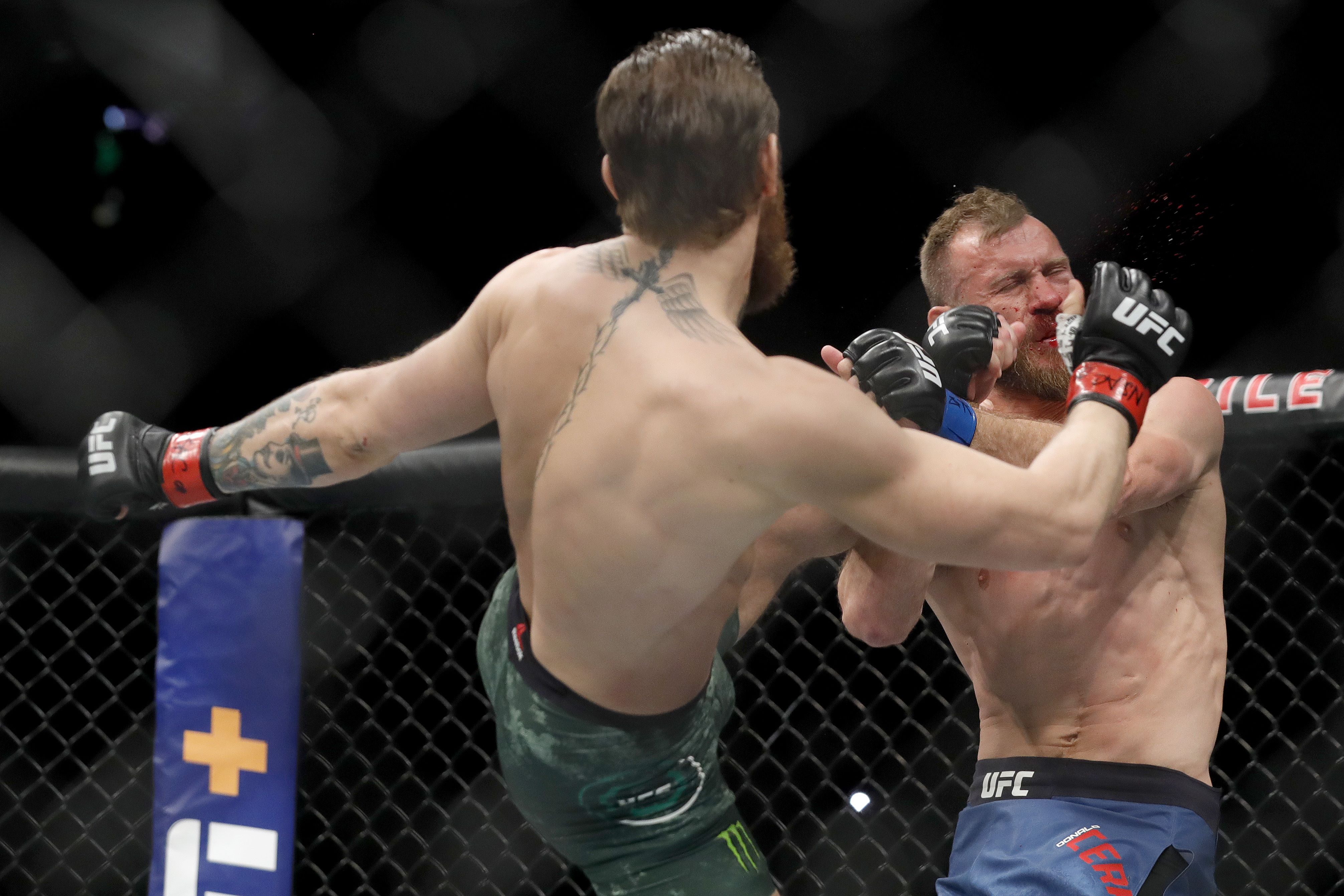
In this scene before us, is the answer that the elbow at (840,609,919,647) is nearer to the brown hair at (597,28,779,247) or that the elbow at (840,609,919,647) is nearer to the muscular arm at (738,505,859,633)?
the muscular arm at (738,505,859,633)

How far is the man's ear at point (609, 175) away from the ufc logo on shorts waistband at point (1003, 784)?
0.87 m

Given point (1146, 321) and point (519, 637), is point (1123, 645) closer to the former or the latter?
point (1146, 321)

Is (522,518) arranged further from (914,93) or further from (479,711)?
(914,93)

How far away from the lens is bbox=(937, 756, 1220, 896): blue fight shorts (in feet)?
4.04

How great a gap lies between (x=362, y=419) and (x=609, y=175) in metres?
0.40

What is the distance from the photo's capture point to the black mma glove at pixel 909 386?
119 centimetres

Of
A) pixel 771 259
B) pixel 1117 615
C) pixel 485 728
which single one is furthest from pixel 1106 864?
pixel 485 728

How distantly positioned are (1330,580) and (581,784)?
1.37 m

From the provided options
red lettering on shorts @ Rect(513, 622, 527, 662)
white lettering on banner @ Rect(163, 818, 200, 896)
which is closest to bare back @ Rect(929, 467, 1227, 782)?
red lettering on shorts @ Rect(513, 622, 527, 662)

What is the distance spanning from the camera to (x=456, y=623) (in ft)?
10.5

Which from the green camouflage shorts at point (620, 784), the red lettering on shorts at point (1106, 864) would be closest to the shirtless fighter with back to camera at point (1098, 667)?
the red lettering on shorts at point (1106, 864)

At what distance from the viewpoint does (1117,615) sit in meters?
1.36

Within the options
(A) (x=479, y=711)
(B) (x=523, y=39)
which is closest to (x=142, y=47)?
(B) (x=523, y=39)

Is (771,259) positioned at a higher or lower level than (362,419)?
higher
